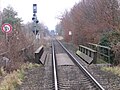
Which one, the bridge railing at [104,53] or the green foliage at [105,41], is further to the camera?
the green foliage at [105,41]

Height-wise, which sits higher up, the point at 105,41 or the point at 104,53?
the point at 105,41

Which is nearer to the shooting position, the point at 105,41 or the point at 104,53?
the point at 104,53

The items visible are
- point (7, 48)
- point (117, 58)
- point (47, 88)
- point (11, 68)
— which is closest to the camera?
point (47, 88)

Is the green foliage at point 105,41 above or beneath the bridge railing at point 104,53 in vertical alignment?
above

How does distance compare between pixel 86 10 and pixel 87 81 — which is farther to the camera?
pixel 86 10

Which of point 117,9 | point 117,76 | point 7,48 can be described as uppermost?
point 117,9

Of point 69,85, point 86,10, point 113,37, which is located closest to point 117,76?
point 69,85

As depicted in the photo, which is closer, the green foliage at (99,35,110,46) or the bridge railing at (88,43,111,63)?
the bridge railing at (88,43,111,63)

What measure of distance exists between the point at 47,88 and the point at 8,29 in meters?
8.00

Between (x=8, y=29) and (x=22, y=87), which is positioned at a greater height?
(x=8, y=29)

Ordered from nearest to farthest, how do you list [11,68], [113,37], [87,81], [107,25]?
1. [87,81]
2. [11,68]
3. [113,37]
4. [107,25]

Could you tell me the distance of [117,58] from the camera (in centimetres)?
2069

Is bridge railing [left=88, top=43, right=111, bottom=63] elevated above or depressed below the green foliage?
below

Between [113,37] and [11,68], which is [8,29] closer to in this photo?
[11,68]
